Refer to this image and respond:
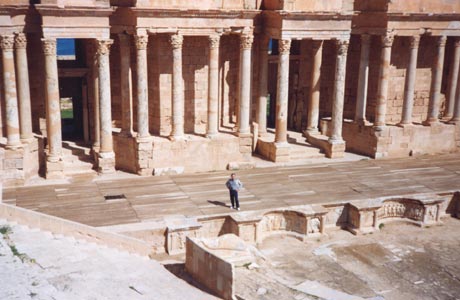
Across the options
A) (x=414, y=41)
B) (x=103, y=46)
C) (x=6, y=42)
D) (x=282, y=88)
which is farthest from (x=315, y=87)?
(x=6, y=42)

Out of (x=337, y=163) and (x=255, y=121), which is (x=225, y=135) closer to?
(x=255, y=121)

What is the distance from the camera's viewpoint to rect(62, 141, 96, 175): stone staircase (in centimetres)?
2205

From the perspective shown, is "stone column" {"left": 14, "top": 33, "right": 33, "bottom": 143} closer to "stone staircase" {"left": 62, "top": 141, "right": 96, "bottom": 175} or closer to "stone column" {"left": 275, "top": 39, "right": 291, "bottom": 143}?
"stone staircase" {"left": 62, "top": 141, "right": 96, "bottom": 175}

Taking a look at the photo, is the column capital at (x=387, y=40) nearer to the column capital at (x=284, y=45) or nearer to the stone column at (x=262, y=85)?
the column capital at (x=284, y=45)

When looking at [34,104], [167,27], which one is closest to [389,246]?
[167,27]

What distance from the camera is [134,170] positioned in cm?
2259

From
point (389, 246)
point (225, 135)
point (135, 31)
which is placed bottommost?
point (389, 246)

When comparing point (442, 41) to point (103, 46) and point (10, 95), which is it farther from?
point (10, 95)

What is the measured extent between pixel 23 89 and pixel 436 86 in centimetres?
1752

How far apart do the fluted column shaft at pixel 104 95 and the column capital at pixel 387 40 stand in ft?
37.9

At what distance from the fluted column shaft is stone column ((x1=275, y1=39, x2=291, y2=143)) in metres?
6.82

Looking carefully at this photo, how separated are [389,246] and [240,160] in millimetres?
7567

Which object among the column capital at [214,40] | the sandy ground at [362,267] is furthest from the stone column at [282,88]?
the sandy ground at [362,267]

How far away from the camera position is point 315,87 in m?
25.6
